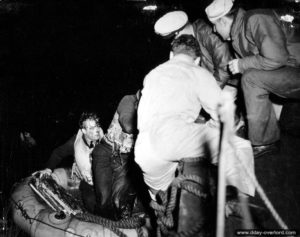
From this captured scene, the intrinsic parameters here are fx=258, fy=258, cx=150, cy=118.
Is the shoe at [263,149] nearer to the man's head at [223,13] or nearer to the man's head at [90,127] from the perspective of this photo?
the man's head at [223,13]

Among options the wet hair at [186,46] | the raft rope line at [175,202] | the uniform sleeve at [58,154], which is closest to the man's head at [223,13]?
the wet hair at [186,46]

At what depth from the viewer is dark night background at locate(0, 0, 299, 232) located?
11203 millimetres

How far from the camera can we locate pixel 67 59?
15.3 metres

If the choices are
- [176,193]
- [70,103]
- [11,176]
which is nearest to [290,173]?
[176,193]

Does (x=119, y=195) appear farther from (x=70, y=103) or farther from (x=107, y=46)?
(x=107, y=46)

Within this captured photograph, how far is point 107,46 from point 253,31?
1480 cm

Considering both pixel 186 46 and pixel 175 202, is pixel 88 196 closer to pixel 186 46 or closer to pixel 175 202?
pixel 175 202

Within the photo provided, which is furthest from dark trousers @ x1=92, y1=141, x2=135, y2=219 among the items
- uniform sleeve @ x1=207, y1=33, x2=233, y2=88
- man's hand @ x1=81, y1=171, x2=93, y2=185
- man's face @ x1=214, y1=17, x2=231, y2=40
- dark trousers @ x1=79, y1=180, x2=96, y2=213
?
man's face @ x1=214, y1=17, x2=231, y2=40

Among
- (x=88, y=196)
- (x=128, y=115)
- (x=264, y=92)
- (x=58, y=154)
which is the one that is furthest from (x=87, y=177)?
(x=264, y=92)

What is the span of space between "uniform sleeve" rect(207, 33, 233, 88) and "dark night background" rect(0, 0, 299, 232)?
5.46 meters

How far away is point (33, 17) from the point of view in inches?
616

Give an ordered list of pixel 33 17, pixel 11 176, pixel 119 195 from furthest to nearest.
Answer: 1. pixel 33 17
2. pixel 11 176
3. pixel 119 195

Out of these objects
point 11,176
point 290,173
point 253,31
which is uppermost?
point 253,31

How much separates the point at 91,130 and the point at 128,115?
3.13ft
